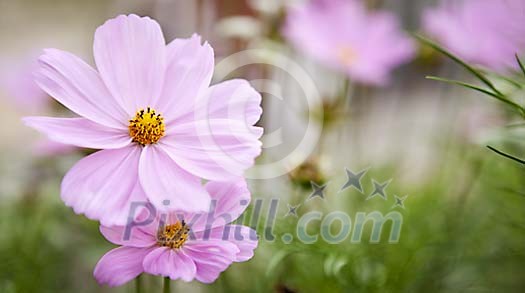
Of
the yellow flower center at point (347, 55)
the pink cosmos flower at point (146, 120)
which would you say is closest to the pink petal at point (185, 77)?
the pink cosmos flower at point (146, 120)

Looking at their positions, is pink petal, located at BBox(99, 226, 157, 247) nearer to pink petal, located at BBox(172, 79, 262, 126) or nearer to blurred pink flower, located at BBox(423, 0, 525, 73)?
pink petal, located at BBox(172, 79, 262, 126)

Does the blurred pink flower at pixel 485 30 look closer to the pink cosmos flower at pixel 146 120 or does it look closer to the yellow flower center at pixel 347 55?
the yellow flower center at pixel 347 55

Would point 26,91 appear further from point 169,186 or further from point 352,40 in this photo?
point 169,186

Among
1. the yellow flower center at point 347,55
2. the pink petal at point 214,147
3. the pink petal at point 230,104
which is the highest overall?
the yellow flower center at point 347,55

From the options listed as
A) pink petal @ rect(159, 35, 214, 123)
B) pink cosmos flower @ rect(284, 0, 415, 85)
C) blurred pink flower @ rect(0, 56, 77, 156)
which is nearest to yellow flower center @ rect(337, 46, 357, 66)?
pink cosmos flower @ rect(284, 0, 415, 85)

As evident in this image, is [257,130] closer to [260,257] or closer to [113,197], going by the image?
[113,197]

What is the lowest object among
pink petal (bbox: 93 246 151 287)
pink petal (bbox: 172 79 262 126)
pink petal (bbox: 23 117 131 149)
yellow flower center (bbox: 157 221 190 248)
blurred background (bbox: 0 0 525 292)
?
pink petal (bbox: 93 246 151 287)
